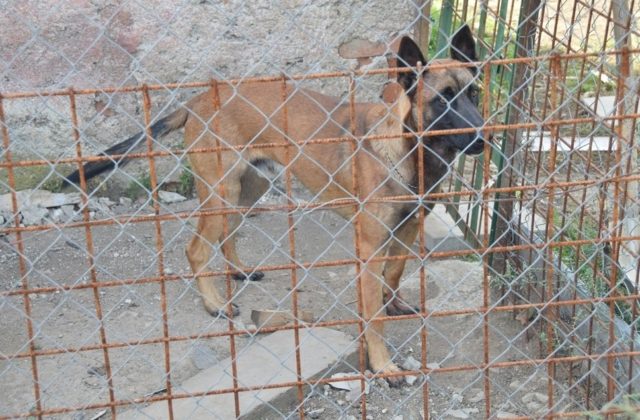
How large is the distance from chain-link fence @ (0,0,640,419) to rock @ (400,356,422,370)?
1 cm

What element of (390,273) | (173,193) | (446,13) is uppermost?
(446,13)

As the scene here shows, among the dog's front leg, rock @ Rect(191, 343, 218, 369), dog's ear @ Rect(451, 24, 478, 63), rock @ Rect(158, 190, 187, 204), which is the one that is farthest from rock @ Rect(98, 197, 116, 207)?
dog's ear @ Rect(451, 24, 478, 63)

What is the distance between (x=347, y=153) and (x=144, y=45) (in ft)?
5.74

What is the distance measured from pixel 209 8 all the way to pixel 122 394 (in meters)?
2.55

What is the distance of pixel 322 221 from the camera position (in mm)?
5789

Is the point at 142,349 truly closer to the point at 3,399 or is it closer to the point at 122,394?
the point at 122,394

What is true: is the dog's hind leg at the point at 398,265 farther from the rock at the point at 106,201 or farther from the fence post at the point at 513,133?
the rock at the point at 106,201

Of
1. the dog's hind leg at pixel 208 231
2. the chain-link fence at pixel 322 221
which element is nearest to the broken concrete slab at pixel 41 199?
the chain-link fence at pixel 322 221

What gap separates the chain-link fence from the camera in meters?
3.04

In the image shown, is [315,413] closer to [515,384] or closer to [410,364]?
[410,364]

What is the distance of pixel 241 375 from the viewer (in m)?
3.94

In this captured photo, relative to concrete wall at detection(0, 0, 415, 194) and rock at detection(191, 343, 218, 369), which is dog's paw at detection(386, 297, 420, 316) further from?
concrete wall at detection(0, 0, 415, 194)

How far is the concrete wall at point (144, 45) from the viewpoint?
544 cm

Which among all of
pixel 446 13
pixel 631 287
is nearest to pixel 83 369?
pixel 631 287
